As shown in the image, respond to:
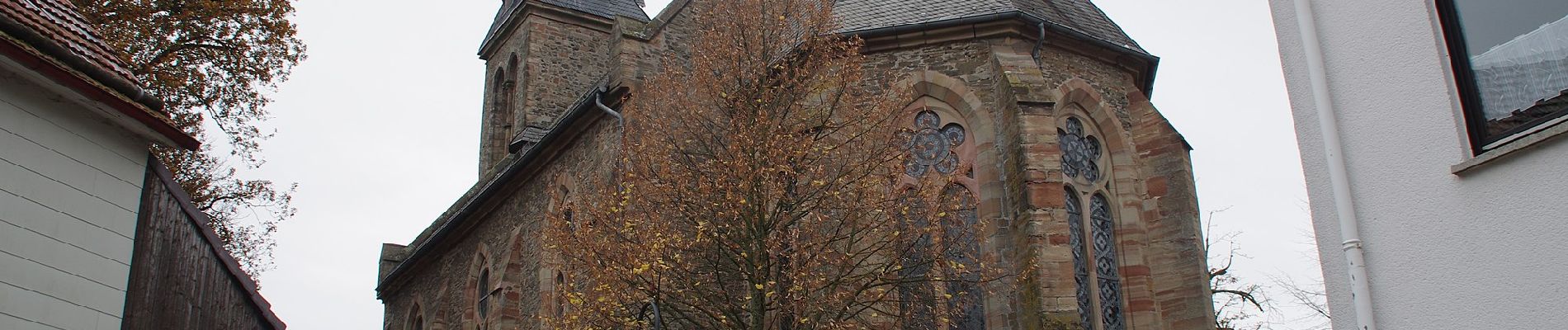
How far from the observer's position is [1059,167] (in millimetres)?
14211

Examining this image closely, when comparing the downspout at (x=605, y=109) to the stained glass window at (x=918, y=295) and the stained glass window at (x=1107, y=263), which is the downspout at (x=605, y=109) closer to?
the stained glass window at (x=918, y=295)

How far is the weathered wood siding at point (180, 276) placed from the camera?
10500mm

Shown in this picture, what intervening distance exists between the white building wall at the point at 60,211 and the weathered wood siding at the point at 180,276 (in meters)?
0.18

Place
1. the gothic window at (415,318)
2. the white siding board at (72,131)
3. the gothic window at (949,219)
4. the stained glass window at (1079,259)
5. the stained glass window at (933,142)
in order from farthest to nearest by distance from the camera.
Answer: the gothic window at (415,318), the stained glass window at (933,142), the stained glass window at (1079,259), the gothic window at (949,219), the white siding board at (72,131)

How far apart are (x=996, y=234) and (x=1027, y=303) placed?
1.13m

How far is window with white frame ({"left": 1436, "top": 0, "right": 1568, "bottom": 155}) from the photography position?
5375 millimetres

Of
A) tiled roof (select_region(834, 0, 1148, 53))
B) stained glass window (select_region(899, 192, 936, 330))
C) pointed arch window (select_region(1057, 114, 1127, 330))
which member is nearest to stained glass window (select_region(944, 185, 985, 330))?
stained glass window (select_region(899, 192, 936, 330))

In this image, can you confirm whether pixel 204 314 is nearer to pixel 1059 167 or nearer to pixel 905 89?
pixel 905 89

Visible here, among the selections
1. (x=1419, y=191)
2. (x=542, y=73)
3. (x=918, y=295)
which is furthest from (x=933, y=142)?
(x=542, y=73)

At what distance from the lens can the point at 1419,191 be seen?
18.5 ft

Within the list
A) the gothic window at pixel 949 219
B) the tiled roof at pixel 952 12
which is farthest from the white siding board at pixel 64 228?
the tiled roof at pixel 952 12

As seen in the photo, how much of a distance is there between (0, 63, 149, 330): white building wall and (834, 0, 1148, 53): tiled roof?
7.82m

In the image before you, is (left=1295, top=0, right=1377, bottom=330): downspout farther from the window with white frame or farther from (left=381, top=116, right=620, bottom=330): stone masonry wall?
(left=381, top=116, right=620, bottom=330): stone masonry wall

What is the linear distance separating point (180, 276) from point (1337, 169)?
30.0 feet
